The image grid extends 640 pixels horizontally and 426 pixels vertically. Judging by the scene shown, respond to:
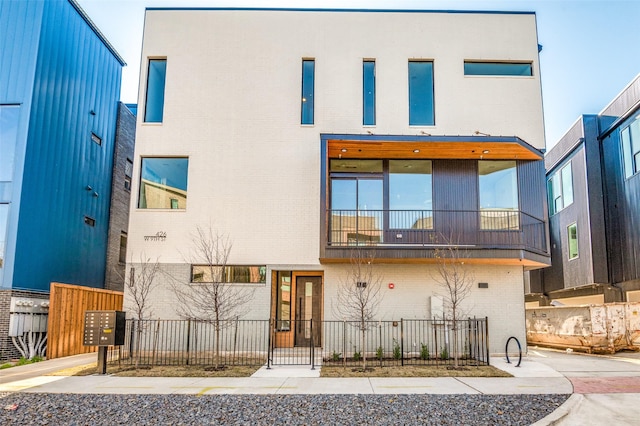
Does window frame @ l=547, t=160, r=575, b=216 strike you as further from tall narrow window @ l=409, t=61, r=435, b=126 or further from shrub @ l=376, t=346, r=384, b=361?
shrub @ l=376, t=346, r=384, b=361

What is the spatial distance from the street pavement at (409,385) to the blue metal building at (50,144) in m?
4.79

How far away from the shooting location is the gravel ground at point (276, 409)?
743 cm

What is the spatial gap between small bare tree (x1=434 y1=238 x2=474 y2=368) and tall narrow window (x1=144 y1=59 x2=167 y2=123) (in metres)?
10.2

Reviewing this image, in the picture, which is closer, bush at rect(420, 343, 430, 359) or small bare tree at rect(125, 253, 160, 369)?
bush at rect(420, 343, 430, 359)

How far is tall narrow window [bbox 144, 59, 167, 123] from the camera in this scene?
16672mm

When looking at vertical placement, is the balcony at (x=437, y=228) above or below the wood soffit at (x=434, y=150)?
below

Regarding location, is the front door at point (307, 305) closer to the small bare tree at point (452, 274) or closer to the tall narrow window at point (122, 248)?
the small bare tree at point (452, 274)

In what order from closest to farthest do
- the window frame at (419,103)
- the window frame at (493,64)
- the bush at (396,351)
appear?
the bush at (396,351) → the window frame at (419,103) → the window frame at (493,64)

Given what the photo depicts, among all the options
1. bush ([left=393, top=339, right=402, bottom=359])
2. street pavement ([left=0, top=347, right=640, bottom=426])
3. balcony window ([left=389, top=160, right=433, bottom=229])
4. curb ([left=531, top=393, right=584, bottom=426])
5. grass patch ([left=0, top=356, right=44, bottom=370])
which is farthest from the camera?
balcony window ([left=389, top=160, right=433, bottom=229])

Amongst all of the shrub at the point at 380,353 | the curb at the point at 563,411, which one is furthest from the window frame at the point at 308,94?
the curb at the point at 563,411

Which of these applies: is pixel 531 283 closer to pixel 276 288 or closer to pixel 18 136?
pixel 276 288

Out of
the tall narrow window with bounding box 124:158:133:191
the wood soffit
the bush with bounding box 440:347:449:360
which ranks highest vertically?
the tall narrow window with bounding box 124:158:133:191

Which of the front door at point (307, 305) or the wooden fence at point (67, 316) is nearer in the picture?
the wooden fence at point (67, 316)

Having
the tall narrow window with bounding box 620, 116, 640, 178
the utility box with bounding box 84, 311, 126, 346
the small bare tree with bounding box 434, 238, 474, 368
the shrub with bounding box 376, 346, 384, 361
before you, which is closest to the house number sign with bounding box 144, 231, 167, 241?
the utility box with bounding box 84, 311, 126, 346
